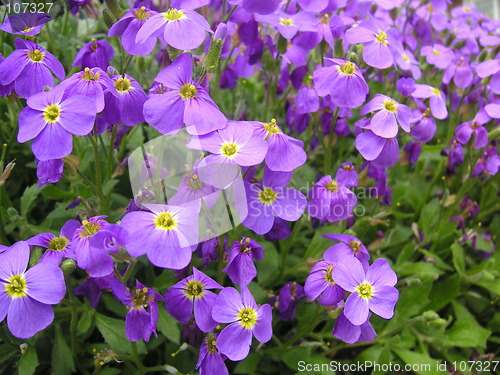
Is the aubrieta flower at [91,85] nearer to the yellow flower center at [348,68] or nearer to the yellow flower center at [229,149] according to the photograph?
the yellow flower center at [229,149]

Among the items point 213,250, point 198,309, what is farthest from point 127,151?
point 198,309

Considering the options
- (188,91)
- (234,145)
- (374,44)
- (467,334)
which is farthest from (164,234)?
(467,334)

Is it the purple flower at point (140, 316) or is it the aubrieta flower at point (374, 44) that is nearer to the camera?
the purple flower at point (140, 316)

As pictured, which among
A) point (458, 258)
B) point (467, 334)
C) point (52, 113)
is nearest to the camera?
point (52, 113)

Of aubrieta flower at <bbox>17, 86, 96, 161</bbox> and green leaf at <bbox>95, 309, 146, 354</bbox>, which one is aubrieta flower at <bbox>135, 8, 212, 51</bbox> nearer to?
aubrieta flower at <bbox>17, 86, 96, 161</bbox>

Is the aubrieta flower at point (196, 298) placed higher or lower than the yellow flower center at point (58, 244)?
lower

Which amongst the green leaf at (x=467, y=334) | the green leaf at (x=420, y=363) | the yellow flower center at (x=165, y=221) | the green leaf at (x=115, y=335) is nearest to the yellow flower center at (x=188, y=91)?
the yellow flower center at (x=165, y=221)

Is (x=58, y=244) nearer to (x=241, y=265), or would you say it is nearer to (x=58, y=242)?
(x=58, y=242)
